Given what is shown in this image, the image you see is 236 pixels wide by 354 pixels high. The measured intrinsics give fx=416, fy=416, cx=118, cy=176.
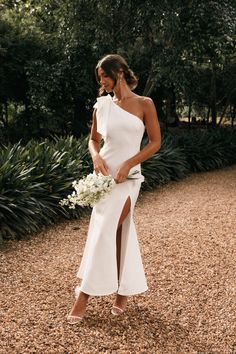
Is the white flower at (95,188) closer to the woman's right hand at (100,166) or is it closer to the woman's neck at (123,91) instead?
the woman's right hand at (100,166)

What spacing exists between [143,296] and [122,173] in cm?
127

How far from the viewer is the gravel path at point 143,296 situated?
2.83 m

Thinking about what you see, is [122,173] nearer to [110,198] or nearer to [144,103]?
[110,198]

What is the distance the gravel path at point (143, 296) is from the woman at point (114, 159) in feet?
0.86

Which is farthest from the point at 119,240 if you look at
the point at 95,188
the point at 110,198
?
the point at 95,188

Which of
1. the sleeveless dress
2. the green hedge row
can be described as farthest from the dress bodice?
the green hedge row

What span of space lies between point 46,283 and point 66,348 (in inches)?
44.9

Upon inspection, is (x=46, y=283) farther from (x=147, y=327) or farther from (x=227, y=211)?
(x=227, y=211)

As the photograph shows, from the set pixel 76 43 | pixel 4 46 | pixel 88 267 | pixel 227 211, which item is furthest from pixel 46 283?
pixel 4 46

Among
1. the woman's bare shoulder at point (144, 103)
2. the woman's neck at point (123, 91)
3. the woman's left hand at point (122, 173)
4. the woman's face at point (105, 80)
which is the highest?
the woman's face at point (105, 80)

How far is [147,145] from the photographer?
2951 mm

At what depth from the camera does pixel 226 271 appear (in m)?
4.20

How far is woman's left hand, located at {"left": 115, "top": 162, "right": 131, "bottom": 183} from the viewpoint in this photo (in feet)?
9.36

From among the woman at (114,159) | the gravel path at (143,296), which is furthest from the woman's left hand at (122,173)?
the gravel path at (143,296)
